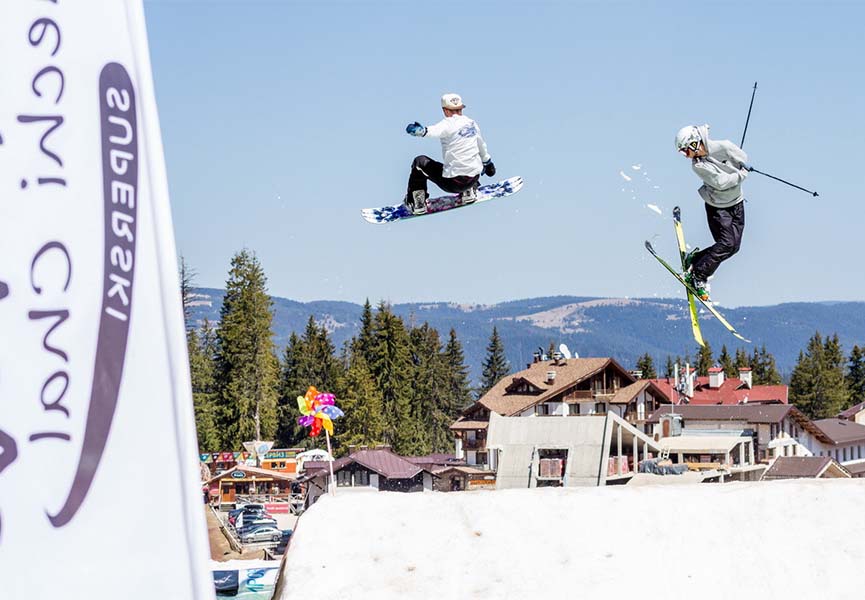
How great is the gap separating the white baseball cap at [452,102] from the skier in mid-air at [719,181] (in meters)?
2.38

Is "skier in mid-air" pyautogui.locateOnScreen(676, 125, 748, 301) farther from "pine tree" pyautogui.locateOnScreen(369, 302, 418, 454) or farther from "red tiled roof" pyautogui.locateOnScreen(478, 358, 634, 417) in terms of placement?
"pine tree" pyautogui.locateOnScreen(369, 302, 418, 454)

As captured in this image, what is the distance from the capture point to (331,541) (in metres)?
9.28

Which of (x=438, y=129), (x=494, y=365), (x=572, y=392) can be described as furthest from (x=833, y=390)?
(x=438, y=129)

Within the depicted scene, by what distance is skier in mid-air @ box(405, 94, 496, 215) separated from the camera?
12117mm

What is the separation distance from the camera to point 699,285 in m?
12.9

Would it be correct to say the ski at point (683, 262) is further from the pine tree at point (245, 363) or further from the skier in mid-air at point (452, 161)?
the pine tree at point (245, 363)

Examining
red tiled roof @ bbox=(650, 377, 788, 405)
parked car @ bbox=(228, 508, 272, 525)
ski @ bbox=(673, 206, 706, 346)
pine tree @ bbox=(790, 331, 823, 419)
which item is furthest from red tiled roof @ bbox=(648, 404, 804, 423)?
ski @ bbox=(673, 206, 706, 346)

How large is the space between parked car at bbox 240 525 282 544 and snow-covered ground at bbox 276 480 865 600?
4053 centimetres

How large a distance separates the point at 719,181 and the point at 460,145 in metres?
2.81

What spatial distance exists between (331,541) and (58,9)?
7.15 metres

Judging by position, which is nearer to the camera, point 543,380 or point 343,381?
point 543,380

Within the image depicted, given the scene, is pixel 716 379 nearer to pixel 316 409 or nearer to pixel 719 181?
pixel 316 409

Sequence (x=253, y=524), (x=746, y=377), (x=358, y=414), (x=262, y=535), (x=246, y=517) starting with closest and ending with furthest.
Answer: (x=262, y=535)
(x=253, y=524)
(x=246, y=517)
(x=358, y=414)
(x=746, y=377)

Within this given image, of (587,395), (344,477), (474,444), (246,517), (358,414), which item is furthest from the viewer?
(358,414)
